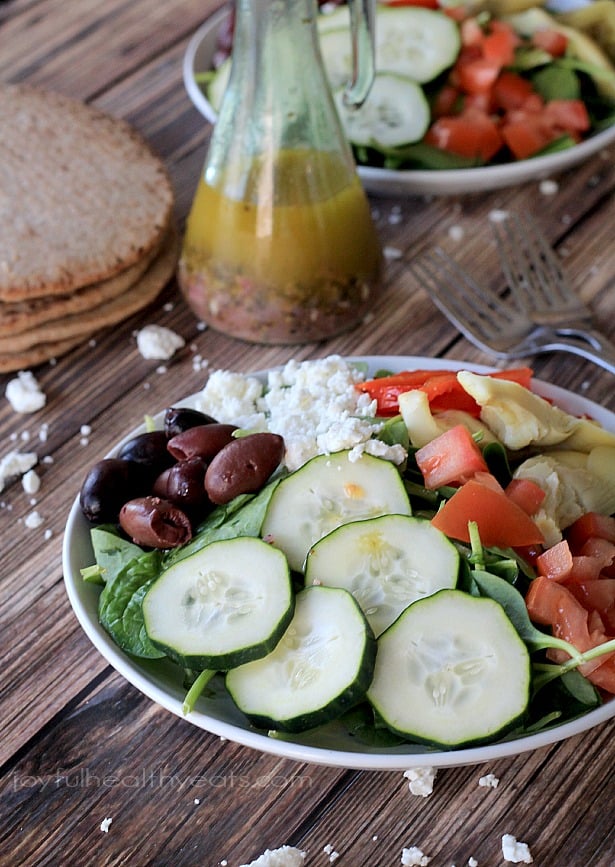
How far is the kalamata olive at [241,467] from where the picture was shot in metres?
1.32

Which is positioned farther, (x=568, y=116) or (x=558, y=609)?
(x=568, y=116)

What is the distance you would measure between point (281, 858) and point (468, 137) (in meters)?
1.59

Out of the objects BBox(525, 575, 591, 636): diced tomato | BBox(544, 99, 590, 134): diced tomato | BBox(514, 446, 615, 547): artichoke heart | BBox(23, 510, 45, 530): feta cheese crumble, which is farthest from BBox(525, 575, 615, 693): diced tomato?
BBox(544, 99, 590, 134): diced tomato

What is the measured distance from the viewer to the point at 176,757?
132 centimetres

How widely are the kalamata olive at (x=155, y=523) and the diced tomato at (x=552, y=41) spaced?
5.44 ft

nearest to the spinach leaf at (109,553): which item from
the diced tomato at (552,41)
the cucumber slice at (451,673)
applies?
the cucumber slice at (451,673)

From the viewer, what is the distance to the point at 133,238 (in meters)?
1.94

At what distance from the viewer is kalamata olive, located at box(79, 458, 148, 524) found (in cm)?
138

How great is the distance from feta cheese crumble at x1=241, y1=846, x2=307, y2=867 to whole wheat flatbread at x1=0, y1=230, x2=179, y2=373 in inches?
41.3

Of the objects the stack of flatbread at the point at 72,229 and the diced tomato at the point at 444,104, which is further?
the diced tomato at the point at 444,104

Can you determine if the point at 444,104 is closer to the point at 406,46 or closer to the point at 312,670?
the point at 406,46

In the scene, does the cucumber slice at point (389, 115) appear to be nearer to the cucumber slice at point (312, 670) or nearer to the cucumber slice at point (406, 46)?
the cucumber slice at point (406, 46)

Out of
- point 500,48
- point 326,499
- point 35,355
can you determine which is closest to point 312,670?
point 326,499

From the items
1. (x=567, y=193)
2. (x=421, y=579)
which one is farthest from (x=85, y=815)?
(x=567, y=193)
